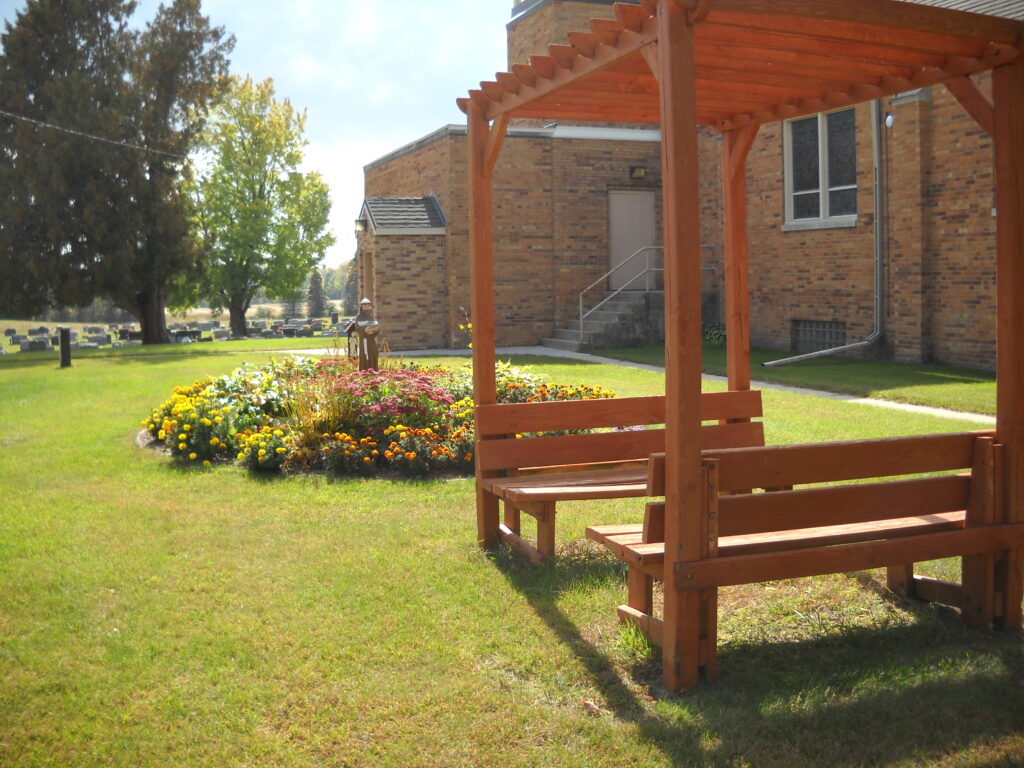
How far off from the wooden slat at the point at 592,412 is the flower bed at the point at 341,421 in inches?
99.4

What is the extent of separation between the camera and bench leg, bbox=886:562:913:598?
206 inches

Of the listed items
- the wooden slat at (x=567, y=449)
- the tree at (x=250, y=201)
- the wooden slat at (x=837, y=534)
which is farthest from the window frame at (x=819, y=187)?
the tree at (x=250, y=201)

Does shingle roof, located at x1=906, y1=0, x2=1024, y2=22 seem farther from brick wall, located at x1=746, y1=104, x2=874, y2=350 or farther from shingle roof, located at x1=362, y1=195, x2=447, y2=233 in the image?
shingle roof, located at x1=362, y1=195, x2=447, y2=233

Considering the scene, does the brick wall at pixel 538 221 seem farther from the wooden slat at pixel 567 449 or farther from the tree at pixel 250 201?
the tree at pixel 250 201

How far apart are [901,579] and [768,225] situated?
1613 centimetres

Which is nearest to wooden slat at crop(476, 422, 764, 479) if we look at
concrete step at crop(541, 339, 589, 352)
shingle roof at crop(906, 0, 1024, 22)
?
shingle roof at crop(906, 0, 1024, 22)

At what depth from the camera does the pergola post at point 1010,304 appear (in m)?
4.67

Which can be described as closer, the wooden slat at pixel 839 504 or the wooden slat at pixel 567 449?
the wooden slat at pixel 839 504

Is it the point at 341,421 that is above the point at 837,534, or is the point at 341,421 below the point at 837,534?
above

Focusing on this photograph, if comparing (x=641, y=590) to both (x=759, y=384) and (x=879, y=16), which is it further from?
(x=759, y=384)

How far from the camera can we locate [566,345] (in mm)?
23188

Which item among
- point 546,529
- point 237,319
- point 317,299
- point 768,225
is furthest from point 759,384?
point 317,299

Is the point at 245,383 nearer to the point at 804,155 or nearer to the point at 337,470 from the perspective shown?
the point at 337,470

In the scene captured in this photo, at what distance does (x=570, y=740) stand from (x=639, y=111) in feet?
13.6
